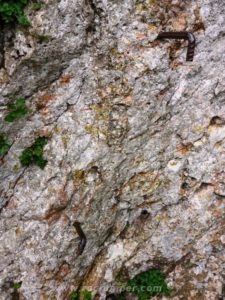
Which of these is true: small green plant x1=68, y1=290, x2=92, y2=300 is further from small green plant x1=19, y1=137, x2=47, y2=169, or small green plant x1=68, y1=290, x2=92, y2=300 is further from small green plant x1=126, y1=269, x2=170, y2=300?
small green plant x1=19, y1=137, x2=47, y2=169

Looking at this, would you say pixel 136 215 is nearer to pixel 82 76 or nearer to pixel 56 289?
pixel 56 289

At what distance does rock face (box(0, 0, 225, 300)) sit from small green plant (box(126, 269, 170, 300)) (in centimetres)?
21

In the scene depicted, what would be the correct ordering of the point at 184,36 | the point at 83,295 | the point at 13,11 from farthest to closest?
the point at 83,295 < the point at 184,36 < the point at 13,11

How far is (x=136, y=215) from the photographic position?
6590 mm

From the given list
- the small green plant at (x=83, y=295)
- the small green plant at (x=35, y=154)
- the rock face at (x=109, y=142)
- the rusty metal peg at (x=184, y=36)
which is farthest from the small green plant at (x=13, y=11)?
the small green plant at (x=83, y=295)

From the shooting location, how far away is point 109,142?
18.9 feet

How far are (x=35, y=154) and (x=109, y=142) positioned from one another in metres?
1.29

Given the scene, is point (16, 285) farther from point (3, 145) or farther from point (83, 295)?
point (3, 145)

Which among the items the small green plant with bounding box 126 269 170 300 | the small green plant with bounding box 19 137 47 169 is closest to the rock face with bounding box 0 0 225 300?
the small green plant with bounding box 19 137 47 169

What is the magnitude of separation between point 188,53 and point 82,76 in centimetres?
175

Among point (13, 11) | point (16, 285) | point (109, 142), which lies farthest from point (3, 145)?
point (16, 285)

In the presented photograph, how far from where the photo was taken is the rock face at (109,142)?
504cm

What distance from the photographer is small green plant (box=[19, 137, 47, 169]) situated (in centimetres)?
523

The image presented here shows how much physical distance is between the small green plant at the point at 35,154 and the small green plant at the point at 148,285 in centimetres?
331
